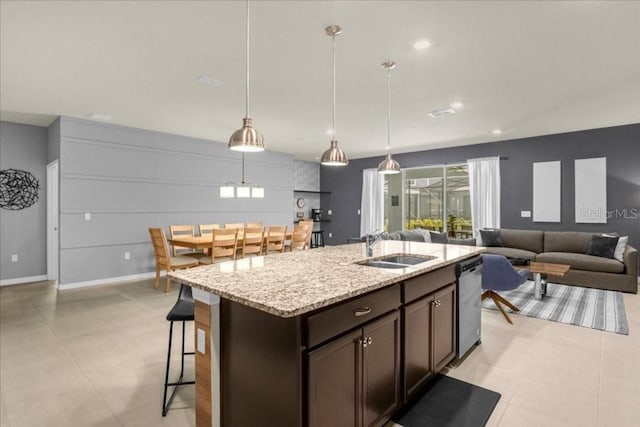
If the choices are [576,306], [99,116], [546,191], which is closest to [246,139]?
[99,116]

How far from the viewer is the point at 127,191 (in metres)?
5.85

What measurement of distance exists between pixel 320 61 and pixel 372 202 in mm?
6045

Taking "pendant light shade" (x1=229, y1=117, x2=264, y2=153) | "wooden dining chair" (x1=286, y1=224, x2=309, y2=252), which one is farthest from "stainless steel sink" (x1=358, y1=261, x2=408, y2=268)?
"wooden dining chair" (x1=286, y1=224, x2=309, y2=252)

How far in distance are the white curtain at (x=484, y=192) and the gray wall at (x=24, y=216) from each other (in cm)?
824

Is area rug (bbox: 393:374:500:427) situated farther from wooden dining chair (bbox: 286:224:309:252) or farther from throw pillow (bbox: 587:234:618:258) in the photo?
throw pillow (bbox: 587:234:618:258)

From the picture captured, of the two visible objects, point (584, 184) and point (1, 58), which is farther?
point (584, 184)

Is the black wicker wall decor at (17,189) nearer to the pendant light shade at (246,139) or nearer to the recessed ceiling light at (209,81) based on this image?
the recessed ceiling light at (209,81)

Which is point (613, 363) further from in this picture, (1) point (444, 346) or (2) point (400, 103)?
(2) point (400, 103)

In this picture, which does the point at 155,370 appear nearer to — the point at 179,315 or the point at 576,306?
the point at 179,315

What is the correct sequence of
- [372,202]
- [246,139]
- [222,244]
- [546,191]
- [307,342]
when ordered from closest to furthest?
[307,342] < [246,139] < [222,244] < [546,191] < [372,202]

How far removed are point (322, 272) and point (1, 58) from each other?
3.76 meters

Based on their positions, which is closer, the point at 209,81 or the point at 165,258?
the point at 209,81

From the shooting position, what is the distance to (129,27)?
8.67ft

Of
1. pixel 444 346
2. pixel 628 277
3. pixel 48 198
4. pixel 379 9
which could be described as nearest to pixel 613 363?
pixel 444 346
